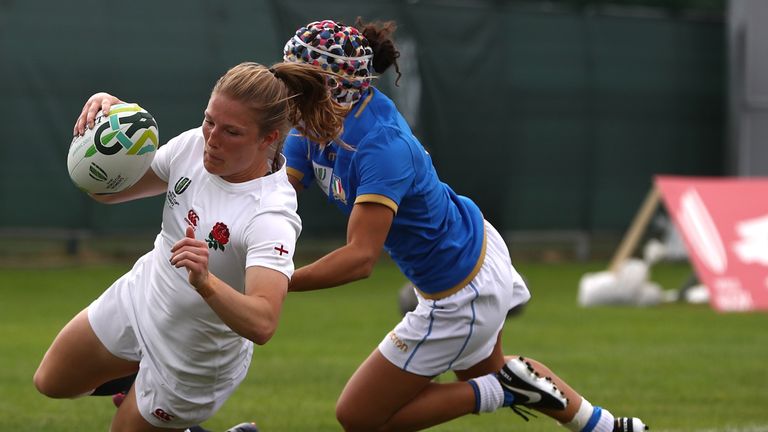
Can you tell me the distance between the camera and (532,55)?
19.5m

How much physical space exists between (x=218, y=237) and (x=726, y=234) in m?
9.92

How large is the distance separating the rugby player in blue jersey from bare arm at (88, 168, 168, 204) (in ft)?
2.18

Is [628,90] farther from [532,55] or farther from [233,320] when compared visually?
[233,320]

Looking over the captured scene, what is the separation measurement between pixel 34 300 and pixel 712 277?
23.0ft

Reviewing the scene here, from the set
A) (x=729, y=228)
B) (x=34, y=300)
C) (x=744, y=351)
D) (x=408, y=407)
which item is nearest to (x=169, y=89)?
(x=34, y=300)

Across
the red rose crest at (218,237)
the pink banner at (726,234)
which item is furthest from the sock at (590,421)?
the pink banner at (726,234)

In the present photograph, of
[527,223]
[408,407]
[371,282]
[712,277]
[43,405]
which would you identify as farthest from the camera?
[527,223]

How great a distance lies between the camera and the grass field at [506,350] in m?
7.70

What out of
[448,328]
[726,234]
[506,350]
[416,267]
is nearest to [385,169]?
[416,267]

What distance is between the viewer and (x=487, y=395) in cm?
558

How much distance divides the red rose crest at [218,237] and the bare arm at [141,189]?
0.44 m

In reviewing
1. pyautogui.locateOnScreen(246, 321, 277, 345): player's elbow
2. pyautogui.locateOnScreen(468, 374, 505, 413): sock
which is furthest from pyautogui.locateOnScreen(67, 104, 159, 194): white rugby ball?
pyautogui.locateOnScreen(468, 374, 505, 413): sock

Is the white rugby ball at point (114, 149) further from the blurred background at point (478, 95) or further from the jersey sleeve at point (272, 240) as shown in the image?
the blurred background at point (478, 95)

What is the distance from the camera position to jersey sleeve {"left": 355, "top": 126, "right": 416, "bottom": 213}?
16.6 feet
